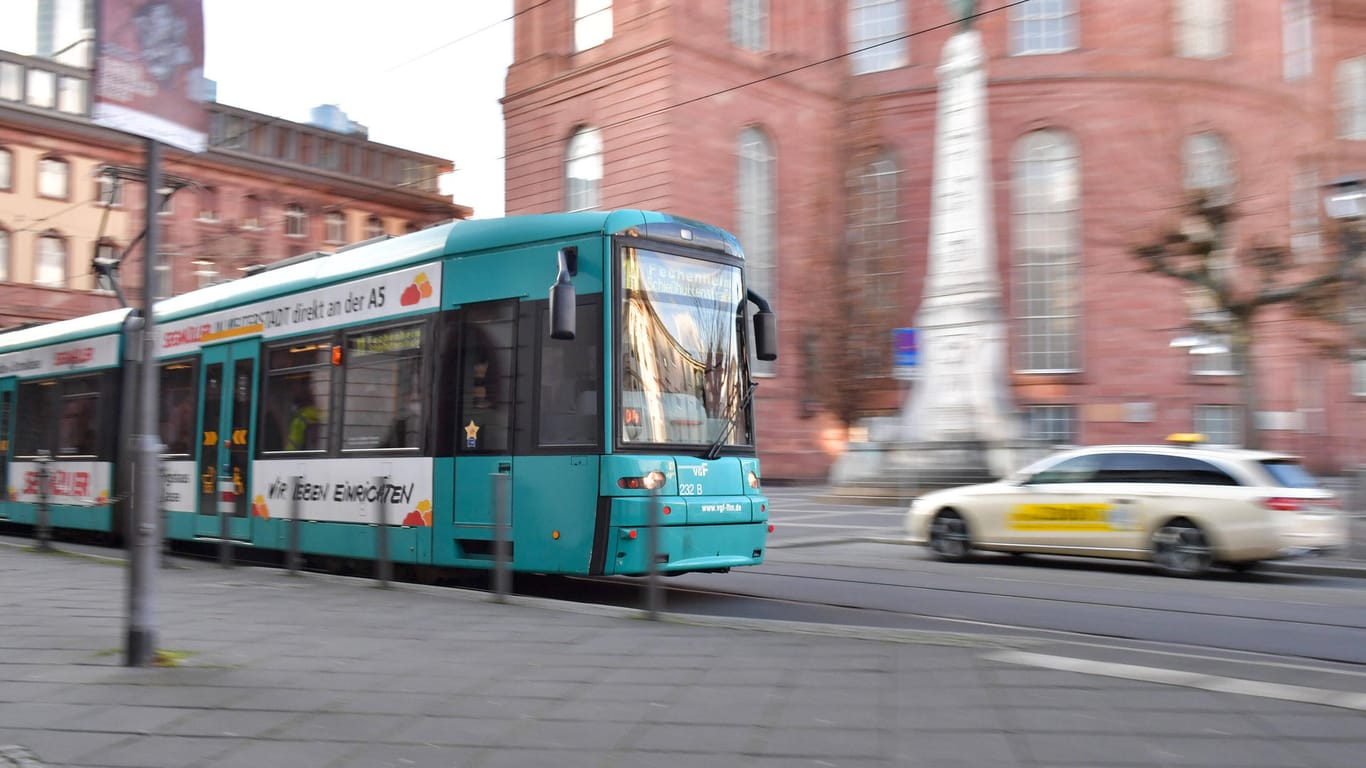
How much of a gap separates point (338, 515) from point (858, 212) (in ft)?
117

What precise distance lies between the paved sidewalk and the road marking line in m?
0.03

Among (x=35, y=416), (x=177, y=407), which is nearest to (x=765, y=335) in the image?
(x=177, y=407)

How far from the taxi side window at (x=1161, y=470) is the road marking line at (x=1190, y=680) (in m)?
7.13

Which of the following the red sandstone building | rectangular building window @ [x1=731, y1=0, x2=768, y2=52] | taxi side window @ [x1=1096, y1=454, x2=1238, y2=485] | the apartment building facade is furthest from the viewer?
the apartment building facade

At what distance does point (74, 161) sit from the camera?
52375 millimetres

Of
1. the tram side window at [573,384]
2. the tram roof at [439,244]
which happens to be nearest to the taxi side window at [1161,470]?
the tram roof at [439,244]

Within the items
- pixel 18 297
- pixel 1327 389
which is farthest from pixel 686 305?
pixel 18 297

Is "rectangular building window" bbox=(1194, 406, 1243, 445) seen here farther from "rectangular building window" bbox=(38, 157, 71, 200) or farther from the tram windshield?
"rectangular building window" bbox=(38, 157, 71, 200)

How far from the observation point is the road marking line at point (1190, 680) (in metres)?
5.65

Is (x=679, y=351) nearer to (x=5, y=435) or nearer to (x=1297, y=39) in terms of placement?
(x=5, y=435)

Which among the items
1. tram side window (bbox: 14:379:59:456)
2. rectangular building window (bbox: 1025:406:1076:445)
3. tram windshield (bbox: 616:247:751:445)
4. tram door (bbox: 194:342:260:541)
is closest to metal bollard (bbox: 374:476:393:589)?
tram windshield (bbox: 616:247:751:445)

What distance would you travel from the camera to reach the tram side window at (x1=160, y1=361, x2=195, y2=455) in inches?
583

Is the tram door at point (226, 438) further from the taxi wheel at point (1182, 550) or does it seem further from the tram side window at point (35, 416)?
the taxi wheel at point (1182, 550)

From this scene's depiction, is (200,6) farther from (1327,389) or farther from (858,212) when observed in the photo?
(1327,389)
